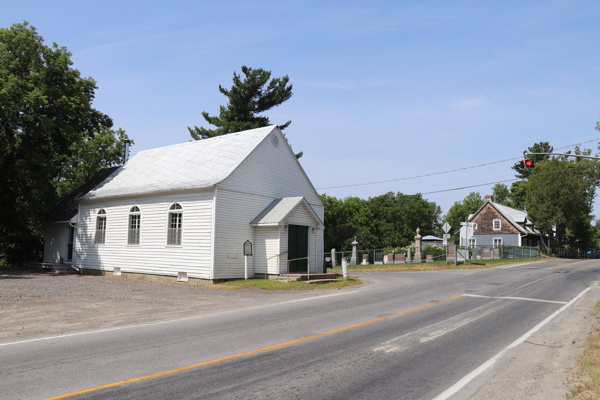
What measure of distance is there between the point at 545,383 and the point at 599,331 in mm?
4636

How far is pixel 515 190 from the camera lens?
92.8 meters

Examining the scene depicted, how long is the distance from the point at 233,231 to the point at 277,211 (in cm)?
246

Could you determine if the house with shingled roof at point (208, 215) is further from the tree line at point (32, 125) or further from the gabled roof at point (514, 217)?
the gabled roof at point (514, 217)

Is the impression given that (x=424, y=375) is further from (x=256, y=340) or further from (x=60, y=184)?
(x=60, y=184)

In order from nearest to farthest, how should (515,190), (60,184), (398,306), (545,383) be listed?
1. (545,383)
2. (398,306)
3. (60,184)
4. (515,190)

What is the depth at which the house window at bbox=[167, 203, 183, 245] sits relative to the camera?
2222cm

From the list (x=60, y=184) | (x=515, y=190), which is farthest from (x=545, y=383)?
(x=515, y=190)

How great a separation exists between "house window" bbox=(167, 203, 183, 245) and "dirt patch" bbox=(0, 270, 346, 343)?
114 inches

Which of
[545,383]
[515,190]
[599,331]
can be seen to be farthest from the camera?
[515,190]

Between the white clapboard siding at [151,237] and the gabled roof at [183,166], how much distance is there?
1.54 ft

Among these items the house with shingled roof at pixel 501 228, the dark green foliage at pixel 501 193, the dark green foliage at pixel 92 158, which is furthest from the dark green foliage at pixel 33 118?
the dark green foliage at pixel 501 193

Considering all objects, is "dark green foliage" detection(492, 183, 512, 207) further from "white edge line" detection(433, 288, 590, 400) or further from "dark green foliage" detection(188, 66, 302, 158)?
"white edge line" detection(433, 288, 590, 400)

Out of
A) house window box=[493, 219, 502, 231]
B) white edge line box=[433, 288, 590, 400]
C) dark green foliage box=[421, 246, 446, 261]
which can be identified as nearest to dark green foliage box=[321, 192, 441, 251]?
house window box=[493, 219, 502, 231]

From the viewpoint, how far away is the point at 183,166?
81.5 feet
